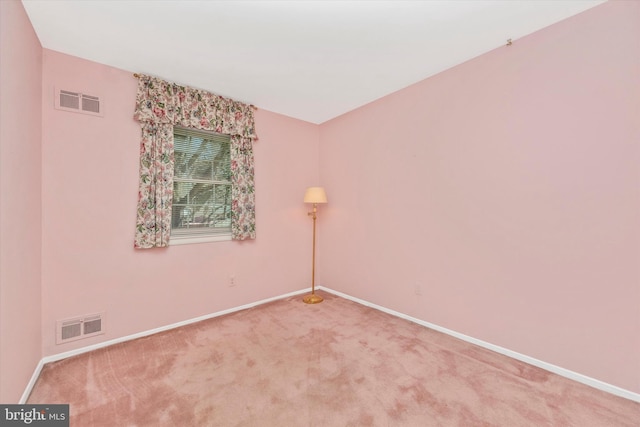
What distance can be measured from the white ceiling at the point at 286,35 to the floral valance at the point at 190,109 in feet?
0.38

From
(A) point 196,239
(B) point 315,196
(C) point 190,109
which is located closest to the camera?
(C) point 190,109

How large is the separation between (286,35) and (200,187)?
186 cm

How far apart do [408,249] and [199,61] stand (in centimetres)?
281

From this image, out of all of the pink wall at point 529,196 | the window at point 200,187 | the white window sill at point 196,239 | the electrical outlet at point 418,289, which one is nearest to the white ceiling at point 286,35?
the pink wall at point 529,196

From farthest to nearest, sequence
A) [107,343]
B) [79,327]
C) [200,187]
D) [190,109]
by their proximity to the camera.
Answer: [200,187], [190,109], [107,343], [79,327]

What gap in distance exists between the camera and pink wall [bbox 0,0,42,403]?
138 centimetres

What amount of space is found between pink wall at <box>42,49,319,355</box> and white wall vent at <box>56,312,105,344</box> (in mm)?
41

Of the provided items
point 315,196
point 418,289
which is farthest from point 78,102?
point 418,289

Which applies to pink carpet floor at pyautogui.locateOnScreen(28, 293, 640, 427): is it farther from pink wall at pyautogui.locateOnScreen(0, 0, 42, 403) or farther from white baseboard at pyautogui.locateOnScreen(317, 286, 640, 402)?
pink wall at pyautogui.locateOnScreen(0, 0, 42, 403)

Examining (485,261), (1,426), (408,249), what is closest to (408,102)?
(408,249)

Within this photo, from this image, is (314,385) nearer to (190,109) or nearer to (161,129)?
(161,129)

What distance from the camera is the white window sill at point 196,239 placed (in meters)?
2.72

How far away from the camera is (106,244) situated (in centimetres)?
233

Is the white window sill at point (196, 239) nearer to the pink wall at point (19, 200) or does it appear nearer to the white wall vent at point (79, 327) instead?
the white wall vent at point (79, 327)
